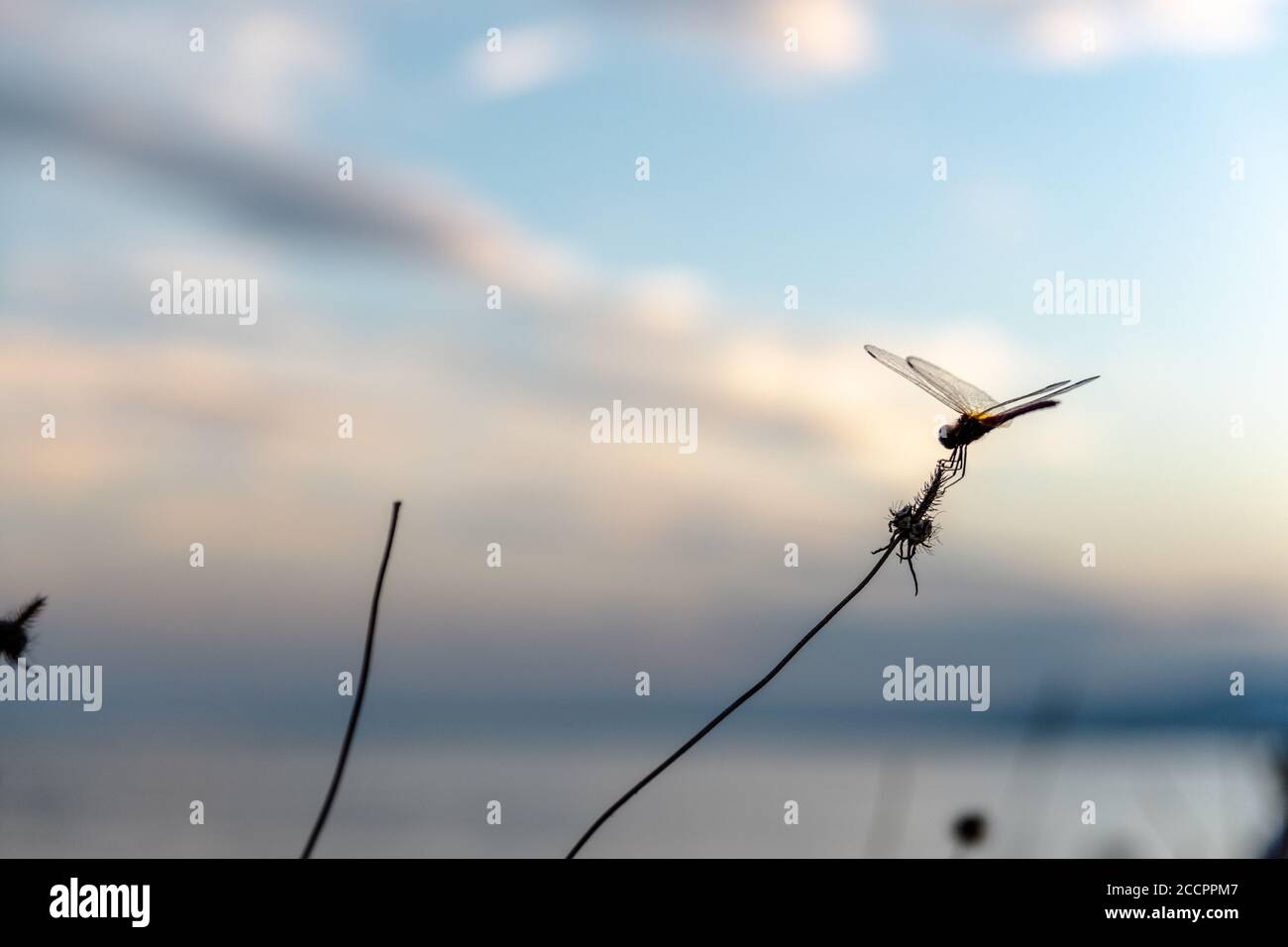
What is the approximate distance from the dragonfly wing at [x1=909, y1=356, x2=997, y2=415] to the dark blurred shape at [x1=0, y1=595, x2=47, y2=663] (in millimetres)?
2853

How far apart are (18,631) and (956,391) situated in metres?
3.12

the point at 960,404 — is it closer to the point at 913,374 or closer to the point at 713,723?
the point at 913,374

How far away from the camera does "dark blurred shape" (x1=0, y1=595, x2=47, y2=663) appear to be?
253cm

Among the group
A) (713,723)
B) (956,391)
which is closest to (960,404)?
(956,391)

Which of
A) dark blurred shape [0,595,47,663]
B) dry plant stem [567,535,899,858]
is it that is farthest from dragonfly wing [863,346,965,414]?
dark blurred shape [0,595,47,663]

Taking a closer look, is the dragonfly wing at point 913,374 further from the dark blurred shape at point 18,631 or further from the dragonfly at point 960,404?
the dark blurred shape at point 18,631

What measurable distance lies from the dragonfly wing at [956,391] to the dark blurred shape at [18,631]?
2.85m

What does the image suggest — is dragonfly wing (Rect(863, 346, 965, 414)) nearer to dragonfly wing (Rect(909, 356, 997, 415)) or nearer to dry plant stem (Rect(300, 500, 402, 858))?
dragonfly wing (Rect(909, 356, 997, 415))

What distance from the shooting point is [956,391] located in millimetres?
4238
